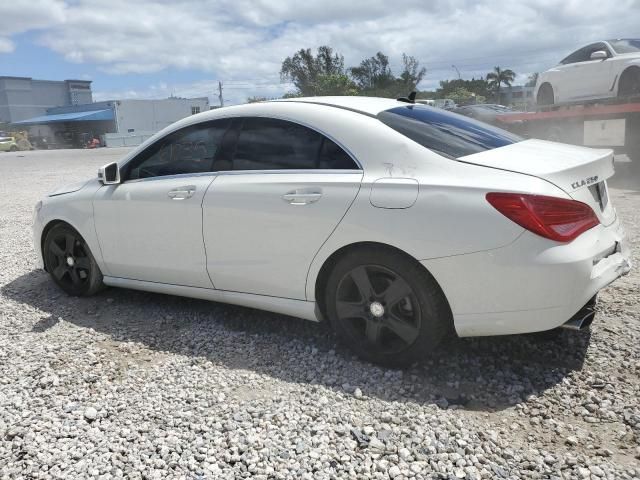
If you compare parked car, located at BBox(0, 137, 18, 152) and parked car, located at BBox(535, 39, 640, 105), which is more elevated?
parked car, located at BBox(535, 39, 640, 105)

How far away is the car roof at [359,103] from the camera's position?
3633mm

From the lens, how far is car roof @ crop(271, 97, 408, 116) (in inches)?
143

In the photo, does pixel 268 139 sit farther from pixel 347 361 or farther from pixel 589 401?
pixel 589 401

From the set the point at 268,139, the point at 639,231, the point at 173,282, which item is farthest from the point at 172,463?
the point at 639,231

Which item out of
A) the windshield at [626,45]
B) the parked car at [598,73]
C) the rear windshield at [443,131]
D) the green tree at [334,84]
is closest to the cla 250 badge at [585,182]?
the rear windshield at [443,131]

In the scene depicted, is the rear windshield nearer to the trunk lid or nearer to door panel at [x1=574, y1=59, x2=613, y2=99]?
the trunk lid

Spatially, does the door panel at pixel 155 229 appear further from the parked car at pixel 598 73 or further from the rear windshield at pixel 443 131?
the parked car at pixel 598 73

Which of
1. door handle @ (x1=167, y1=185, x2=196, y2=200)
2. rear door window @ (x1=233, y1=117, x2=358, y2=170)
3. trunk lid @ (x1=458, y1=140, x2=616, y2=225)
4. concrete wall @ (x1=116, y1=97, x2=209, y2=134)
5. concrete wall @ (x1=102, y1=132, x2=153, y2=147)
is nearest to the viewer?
trunk lid @ (x1=458, y1=140, x2=616, y2=225)

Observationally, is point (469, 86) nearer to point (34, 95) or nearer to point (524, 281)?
point (34, 95)

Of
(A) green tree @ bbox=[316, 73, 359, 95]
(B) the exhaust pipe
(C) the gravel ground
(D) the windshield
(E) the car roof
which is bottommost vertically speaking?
(C) the gravel ground

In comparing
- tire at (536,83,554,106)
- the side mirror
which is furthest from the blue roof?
the side mirror

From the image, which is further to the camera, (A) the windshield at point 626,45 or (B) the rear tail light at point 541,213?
(A) the windshield at point 626,45

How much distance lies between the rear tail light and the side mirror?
116 inches

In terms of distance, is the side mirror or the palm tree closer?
the side mirror
